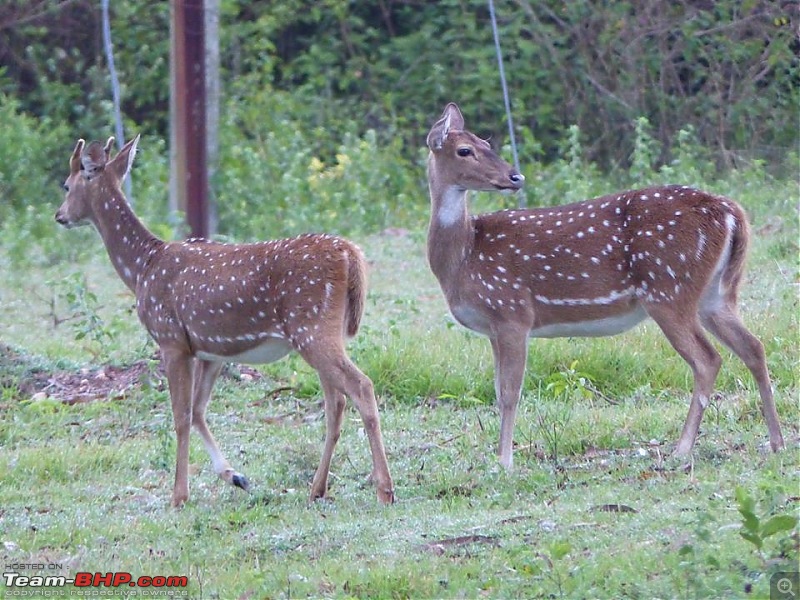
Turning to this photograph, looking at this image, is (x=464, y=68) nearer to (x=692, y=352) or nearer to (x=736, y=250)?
(x=736, y=250)

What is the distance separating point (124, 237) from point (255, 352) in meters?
1.38

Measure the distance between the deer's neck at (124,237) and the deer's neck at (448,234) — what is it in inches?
65.6

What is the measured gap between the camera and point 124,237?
28.2ft

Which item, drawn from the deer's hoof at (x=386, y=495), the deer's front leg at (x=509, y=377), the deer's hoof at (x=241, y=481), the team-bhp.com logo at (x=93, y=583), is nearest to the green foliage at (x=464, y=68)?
the deer's front leg at (x=509, y=377)

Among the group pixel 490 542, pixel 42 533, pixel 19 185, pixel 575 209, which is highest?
pixel 575 209

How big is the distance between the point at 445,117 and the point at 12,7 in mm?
14012

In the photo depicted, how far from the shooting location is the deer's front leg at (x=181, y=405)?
301 inches

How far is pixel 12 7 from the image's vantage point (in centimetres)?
2091

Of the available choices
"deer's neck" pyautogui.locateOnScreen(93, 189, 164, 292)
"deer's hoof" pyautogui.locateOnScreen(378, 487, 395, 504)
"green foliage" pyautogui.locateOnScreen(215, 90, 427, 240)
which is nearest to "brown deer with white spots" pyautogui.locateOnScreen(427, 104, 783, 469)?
"deer's hoof" pyautogui.locateOnScreen(378, 487, 395, 504)

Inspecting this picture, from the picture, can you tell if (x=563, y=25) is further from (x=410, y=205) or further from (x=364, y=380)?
(x=364, y=380)

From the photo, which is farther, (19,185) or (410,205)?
(19,185)

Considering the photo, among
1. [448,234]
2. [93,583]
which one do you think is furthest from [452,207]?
[93,583]

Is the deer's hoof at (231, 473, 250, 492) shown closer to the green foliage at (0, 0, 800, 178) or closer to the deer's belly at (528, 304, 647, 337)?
the deer's belly at (528, 304, 647, 337)

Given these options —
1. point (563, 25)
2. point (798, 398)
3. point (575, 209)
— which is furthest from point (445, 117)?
point (563, 25)
